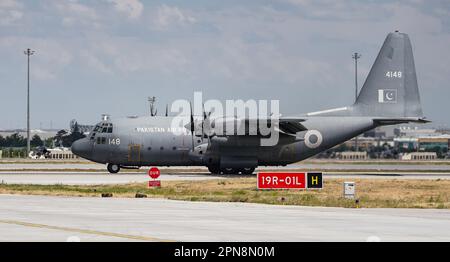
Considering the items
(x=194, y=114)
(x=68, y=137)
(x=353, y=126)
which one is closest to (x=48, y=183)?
(x=194, y=114)

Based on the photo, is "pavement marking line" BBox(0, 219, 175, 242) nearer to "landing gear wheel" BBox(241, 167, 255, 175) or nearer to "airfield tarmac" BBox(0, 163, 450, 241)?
"airfield tarmac" BBox(0, 163, 450, 241)

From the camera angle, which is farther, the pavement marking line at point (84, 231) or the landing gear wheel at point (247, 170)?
the landing gear wheel at point (247, 170)

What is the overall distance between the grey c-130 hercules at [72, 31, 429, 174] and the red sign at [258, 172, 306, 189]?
565 inches

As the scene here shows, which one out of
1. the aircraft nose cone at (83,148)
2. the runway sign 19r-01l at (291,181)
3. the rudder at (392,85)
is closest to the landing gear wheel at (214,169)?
the aircraft nose cone at (83,148)

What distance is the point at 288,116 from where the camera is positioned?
207 feet

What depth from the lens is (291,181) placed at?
45.8 meters

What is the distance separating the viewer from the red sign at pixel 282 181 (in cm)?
4581

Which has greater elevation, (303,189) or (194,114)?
(194,114)

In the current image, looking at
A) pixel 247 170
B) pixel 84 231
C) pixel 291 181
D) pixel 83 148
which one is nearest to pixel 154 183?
pixel 291 181

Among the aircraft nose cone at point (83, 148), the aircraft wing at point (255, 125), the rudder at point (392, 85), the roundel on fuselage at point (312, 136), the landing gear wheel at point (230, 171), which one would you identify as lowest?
the landing gear wheel at point (230, 171)

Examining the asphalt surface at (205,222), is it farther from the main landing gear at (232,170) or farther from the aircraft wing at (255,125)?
the main landing gear at (232,170)

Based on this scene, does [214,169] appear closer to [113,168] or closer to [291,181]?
[113,168]
